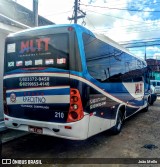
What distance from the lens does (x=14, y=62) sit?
5.59m

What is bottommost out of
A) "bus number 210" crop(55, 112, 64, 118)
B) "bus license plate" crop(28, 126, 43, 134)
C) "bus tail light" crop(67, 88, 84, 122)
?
"bus license plate" crop(28, 126, 43, 134)

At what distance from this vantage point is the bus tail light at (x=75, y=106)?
4652 millimetres

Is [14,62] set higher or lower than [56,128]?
higher

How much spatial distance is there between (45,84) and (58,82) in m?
0.36

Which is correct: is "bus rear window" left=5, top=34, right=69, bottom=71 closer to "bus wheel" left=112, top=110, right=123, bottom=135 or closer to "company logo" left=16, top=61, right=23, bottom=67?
"company logo" left=16, top=61, right=23, bottom=67

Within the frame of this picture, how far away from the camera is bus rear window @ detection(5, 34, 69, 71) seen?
4.87 m

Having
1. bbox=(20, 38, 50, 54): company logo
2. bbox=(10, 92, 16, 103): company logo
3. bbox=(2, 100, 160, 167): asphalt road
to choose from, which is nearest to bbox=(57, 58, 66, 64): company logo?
bbox=(20, 38, 50, 54): company logo

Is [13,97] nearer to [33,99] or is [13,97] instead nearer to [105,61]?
[33,99]

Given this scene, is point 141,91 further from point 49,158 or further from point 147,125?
point 49,158

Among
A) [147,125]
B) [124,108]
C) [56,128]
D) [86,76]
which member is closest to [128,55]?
[124,108]

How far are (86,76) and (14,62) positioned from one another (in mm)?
2002

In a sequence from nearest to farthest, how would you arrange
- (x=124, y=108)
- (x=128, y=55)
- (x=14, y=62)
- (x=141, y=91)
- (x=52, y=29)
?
(x=52, y=29)
(x=14, y=62)
(x=124, y=108)
(x=128, y=55)
(x=141, y=91)

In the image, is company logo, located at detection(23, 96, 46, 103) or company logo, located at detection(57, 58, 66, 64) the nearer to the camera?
company logo, located at detection(57, 58, 66, 64)

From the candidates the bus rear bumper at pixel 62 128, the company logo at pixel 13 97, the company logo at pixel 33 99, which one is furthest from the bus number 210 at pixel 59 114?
the company logo at pixel 13 97
